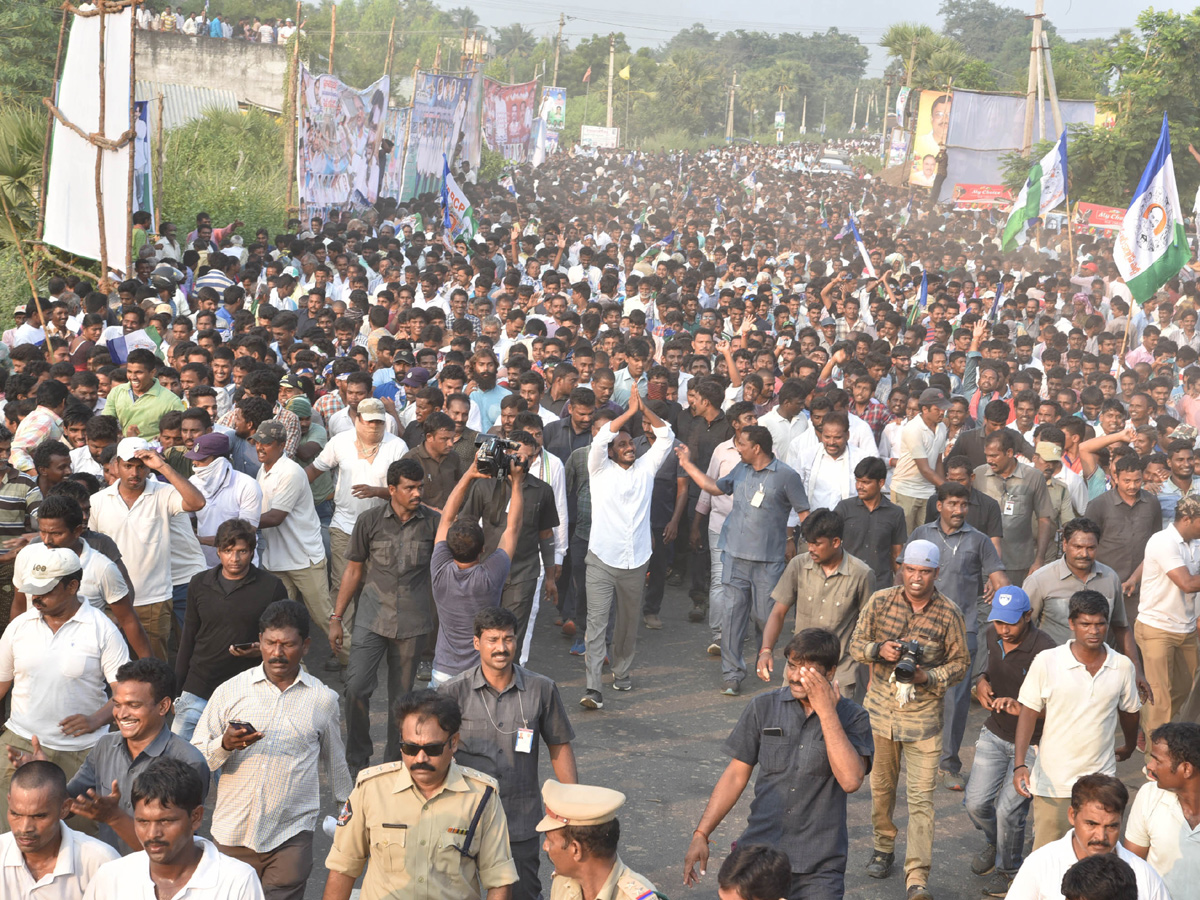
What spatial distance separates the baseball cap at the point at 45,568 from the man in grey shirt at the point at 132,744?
71 centimetres

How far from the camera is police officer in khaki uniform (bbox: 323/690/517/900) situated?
4.22 meters

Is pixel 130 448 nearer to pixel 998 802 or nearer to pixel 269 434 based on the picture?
pixel 269 434

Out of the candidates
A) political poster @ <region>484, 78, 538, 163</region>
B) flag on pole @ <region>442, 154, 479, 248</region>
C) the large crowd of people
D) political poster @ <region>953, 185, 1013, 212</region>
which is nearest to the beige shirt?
the large crowd of people

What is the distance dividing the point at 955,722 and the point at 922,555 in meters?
1.65

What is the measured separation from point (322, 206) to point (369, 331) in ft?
38.3

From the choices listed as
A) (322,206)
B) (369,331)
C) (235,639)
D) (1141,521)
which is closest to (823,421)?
(1141,521)

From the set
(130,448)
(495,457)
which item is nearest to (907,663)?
(495,457)

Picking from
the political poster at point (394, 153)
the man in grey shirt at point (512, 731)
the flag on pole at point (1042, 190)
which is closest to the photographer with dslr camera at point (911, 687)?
the man in grey shirt at point (512, 731)

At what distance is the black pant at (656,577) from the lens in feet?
32.5

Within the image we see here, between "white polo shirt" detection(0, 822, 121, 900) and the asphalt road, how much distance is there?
180 centimetres

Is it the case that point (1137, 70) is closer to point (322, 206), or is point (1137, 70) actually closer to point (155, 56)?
point (322, 206)

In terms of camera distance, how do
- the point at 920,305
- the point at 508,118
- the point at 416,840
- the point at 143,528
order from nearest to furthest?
the point at 416,840
the point at 143,528
the point at 920,305
the point at 508,118

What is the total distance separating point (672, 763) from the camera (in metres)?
7.40

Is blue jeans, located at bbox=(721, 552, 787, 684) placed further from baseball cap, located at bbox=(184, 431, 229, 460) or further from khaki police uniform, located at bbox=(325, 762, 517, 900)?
khaki police uniform, located at bbox=(325, 762, 517, 900)
